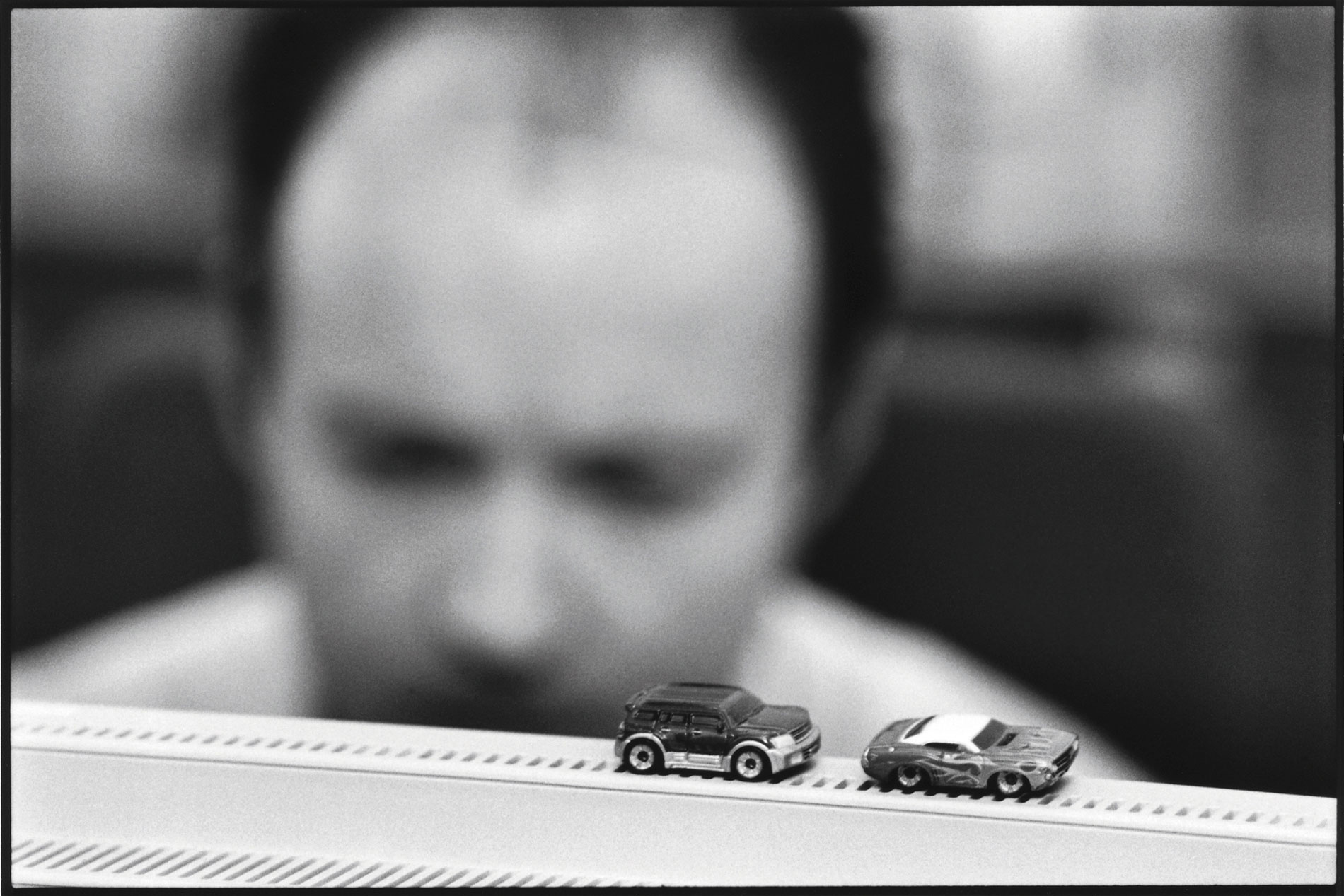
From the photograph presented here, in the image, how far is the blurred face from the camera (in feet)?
10.2

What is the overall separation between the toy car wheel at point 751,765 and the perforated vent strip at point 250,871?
27 centimetres

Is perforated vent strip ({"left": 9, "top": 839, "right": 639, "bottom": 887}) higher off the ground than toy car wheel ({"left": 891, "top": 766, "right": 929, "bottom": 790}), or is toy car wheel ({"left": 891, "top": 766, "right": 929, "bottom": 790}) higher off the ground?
toy car wheel ({"left": 891, "top": 766, "right": 929, "bottom": 790})

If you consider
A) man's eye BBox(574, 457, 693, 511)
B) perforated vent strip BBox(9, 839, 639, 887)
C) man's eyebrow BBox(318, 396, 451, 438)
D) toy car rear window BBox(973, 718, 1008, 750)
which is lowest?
perforated vent strip BBox(9, 839, 639, 887)

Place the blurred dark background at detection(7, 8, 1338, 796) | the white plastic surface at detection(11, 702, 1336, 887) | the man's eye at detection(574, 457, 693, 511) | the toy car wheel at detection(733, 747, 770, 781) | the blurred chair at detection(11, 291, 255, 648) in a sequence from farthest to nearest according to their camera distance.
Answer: the blurred chair at detection(11, 291, 255, 648) → the man's eye at detection(574, 457, 693, 511) → the blurred dark background at detection(7, 8, 1338, 796) → the toy car wheel at detection(733, 747, 770, 781) → the white plastic surface at detection(11, 702, 1336, 887)

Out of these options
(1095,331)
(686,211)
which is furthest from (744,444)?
(1095,331)

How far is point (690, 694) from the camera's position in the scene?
9.50 feet

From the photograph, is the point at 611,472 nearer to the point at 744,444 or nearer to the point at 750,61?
the point at 744,444

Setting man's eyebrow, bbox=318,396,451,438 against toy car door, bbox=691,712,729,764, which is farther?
man's eyebrow, bbox=318,396,451,438

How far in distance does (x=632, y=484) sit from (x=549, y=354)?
12.4 inches

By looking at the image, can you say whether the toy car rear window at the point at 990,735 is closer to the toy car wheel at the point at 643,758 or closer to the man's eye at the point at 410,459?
the toy car wheel at the point at 643,758

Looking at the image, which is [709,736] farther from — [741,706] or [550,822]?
[550,822]

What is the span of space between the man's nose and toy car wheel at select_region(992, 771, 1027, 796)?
0.95 m

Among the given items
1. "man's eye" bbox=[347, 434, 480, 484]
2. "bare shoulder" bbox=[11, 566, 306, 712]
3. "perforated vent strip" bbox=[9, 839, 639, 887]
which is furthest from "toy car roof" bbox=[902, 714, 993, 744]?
"bare shoulder" bbox=[11, 566, 306, 712]

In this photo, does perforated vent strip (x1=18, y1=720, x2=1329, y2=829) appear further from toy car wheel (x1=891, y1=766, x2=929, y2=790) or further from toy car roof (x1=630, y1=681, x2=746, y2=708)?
toy car roof (x1=630, y1=681, x2=746, y2=708)
